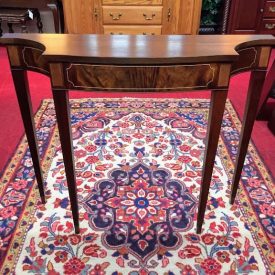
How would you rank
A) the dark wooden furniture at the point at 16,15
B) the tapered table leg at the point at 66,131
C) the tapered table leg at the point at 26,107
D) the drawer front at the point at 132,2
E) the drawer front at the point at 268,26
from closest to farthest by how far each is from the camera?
the tapered table leg at the point at 66,131, the tapered table leg at the point at 26,107, the drawer front at the point at 132,2, the dark wooden furniture at the point at 16,15, the drawer front at the point at 268,26

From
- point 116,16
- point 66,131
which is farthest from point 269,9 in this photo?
point 66,131

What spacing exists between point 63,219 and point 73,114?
1.13 meters

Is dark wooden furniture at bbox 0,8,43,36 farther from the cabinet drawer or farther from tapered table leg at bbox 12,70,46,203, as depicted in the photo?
tapered table leg at bbox 12,70,46,203

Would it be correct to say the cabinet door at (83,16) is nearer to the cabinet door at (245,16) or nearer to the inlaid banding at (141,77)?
the cabinet door at (245,16)

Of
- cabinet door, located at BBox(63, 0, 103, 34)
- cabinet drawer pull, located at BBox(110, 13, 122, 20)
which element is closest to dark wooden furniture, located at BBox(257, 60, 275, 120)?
cabinet drawer pull, located at BBox(110, 13, 122, 20)

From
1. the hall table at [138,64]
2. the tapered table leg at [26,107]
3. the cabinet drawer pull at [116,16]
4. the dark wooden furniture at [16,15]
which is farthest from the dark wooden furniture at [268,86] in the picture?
the dark wooden furniture at [16,15]

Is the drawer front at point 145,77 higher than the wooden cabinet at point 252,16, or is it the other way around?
the drawer front at point 145,77

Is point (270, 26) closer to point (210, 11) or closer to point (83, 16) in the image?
point (210, 11)

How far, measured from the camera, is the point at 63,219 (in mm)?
1560

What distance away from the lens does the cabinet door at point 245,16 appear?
3.68 metres

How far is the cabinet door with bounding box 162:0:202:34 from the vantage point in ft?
11.2

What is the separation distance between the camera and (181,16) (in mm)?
A: 3490

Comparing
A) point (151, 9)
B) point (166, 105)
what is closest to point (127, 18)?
point (151, 9)

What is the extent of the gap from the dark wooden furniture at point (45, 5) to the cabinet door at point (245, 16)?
2.02 meters
